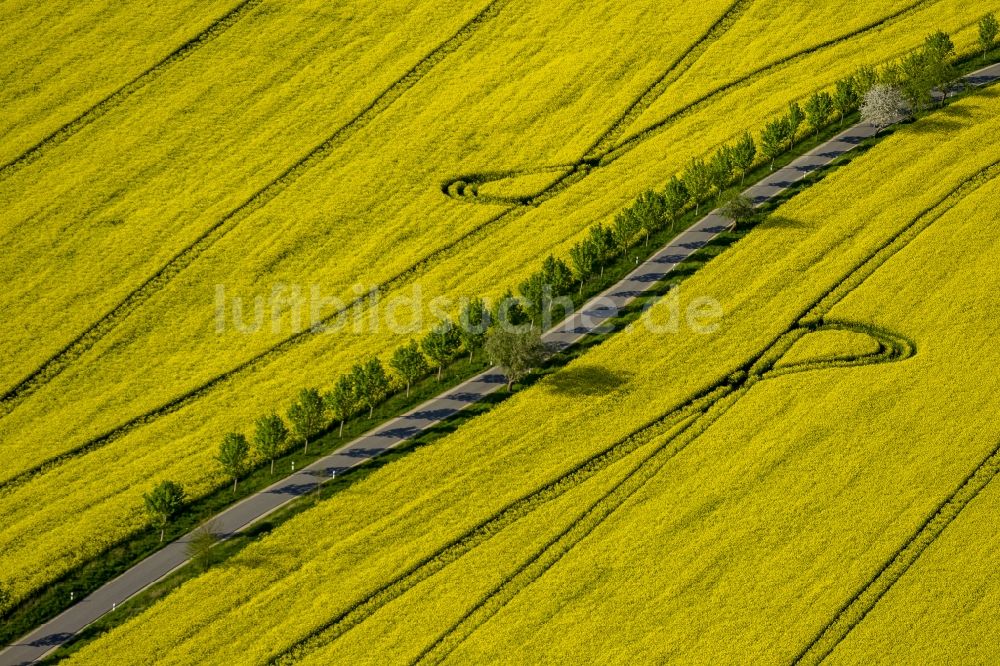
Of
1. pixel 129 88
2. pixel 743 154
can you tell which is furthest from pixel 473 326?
pixel 129 88

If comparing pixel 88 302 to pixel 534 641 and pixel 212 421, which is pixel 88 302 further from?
pixel 534 641

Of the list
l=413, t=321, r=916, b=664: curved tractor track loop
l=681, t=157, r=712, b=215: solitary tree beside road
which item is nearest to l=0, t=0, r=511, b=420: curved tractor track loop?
l=681, t=157, r=712, b=215: solitary tree beside road

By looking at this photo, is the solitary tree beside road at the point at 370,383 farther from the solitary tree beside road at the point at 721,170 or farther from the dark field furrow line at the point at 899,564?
the solitary tree beside road at the point at 721,170

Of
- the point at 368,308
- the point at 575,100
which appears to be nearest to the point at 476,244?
the point at 368,308

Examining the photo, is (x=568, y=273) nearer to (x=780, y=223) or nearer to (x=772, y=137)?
(x=780, y=223)

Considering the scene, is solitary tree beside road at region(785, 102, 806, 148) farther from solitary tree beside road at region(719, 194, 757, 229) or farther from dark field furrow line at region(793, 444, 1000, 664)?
dark field furrow line at region(793, 444, 1000, 664)

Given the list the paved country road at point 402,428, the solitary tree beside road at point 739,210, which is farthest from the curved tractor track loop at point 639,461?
the paved country road at point 402,428
